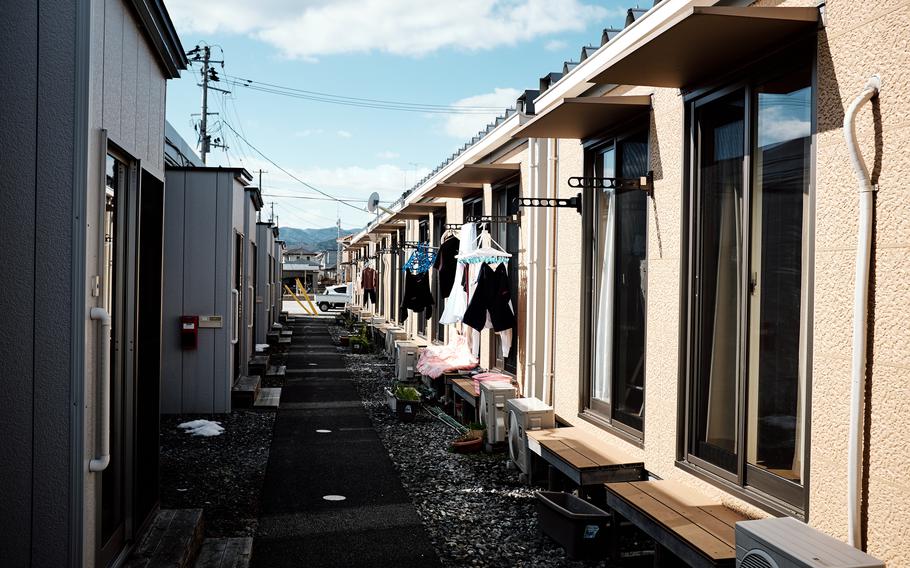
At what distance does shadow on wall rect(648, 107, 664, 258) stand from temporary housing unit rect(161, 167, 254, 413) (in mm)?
6045

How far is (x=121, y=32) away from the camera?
3949mm

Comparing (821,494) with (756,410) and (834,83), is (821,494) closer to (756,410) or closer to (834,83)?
(756,410)

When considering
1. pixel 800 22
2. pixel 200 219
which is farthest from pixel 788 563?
pixel 200 219

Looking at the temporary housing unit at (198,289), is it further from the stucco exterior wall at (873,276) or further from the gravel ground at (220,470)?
the stucco exterior wall at (873,276)

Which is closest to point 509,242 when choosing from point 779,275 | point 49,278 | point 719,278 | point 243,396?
point 243,396

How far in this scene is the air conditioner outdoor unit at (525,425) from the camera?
7.04 metres

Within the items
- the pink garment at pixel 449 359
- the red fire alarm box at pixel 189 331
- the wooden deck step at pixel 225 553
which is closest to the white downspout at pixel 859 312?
the wooden deck step at pixel 225 553

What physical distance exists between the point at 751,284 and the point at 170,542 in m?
3.67

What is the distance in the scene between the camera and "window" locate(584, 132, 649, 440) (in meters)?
6.08

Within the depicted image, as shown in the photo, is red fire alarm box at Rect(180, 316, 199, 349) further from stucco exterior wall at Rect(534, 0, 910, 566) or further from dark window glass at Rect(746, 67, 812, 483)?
dark window glass at Rect(746, 67, 812, 483)

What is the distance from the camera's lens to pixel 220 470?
24.3 ft

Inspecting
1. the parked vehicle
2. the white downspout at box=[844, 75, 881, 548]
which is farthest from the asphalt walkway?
the parked vehicle

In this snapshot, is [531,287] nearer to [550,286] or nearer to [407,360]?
[550,286]

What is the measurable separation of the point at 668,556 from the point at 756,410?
0.97 metres
